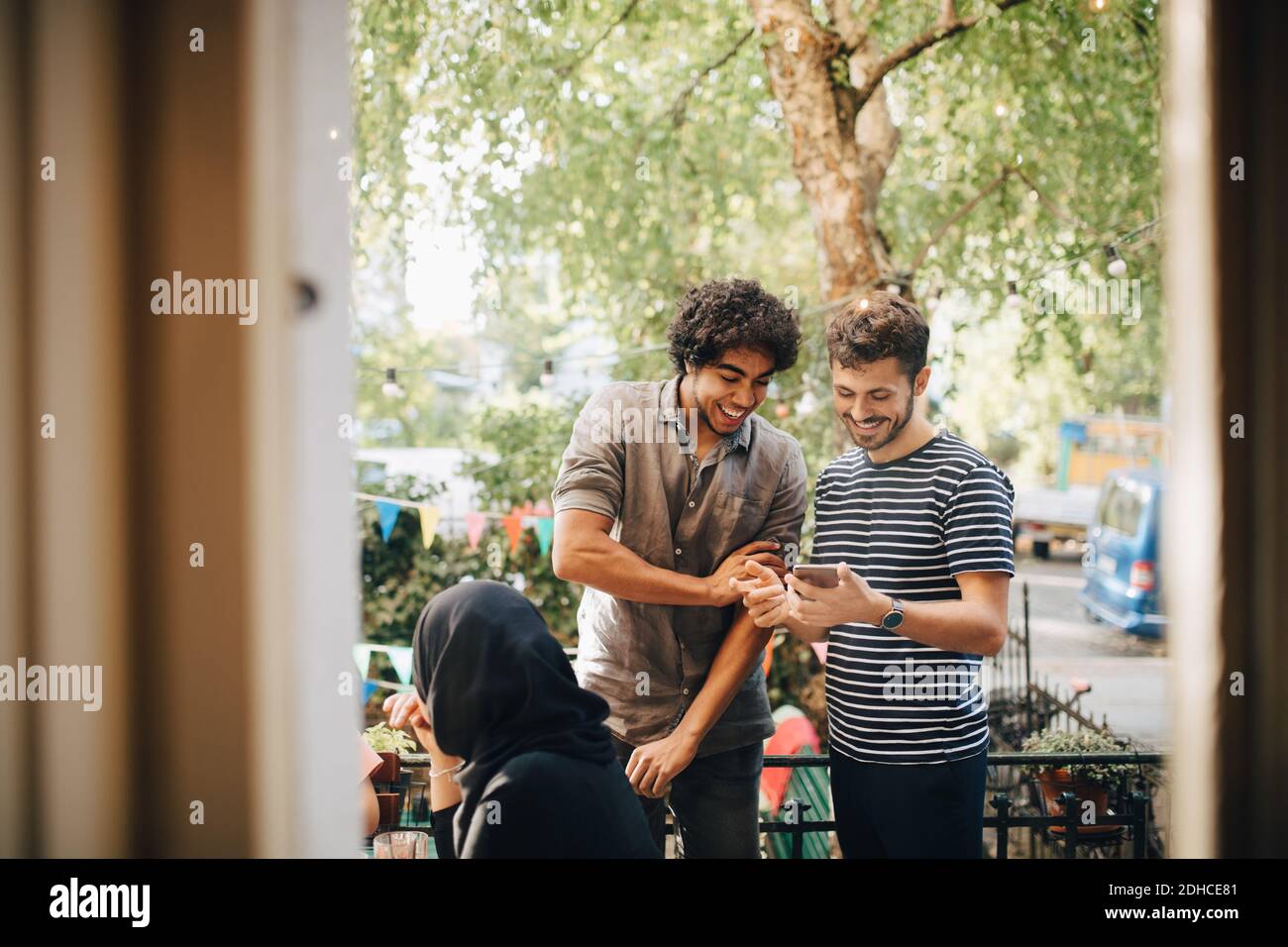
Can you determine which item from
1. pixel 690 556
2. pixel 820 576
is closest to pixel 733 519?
pixel 690 556

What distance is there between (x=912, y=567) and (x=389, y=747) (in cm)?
124

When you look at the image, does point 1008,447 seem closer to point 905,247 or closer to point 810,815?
point 905,247

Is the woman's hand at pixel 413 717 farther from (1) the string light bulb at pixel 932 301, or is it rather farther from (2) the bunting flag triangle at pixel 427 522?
(1) the string light bulb at pixel 932 301

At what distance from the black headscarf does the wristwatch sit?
622 mm

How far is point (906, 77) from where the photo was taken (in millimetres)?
2965

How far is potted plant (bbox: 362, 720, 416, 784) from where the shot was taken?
1.99 m

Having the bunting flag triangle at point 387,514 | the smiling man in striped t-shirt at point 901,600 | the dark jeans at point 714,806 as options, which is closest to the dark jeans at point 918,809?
Answer: the smiling man in striped t-shirt at point 901,600

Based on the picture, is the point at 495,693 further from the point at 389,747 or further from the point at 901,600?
the point at 901,600

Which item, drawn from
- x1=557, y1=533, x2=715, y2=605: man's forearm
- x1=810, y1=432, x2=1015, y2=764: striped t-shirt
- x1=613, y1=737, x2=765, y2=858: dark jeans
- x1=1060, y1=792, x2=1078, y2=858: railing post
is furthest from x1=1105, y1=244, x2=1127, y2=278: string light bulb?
x1=613, y1=737, x2=765, y2=858: dark jeans

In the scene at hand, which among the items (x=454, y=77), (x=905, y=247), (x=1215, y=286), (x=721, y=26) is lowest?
(x=1215, y=286)

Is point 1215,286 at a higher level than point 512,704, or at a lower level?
higher

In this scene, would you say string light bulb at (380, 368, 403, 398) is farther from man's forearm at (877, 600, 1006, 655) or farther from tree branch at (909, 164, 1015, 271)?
man's forearm at (877, 600, 1006, 655)

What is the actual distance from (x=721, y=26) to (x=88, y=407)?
2372 millimetres
